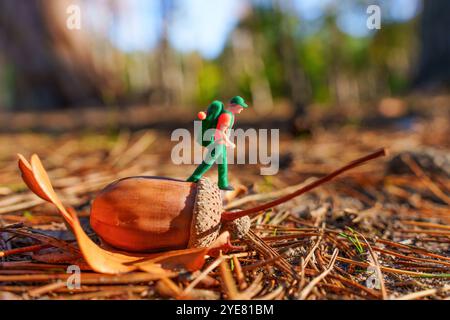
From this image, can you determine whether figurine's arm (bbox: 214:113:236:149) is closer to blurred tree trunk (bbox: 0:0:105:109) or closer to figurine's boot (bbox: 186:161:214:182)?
figurine's boot (bbox: 186:161:214:182)

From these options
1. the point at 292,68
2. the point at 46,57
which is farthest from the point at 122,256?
the point at 46,57

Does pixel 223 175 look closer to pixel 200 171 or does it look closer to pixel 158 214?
pixel 200 171

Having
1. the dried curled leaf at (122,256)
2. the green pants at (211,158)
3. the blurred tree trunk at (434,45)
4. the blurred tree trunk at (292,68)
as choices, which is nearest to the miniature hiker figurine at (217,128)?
the green pants at (211,158)

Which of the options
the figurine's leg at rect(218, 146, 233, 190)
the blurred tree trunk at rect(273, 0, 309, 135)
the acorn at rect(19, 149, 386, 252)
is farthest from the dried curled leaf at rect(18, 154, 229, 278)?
the blurred tree trunk at rect(273, 0, 309, 135)

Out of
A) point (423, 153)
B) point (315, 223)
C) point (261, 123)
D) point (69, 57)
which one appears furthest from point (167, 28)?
point (315, 223)

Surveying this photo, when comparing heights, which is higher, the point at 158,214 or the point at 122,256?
the point at 158,214
